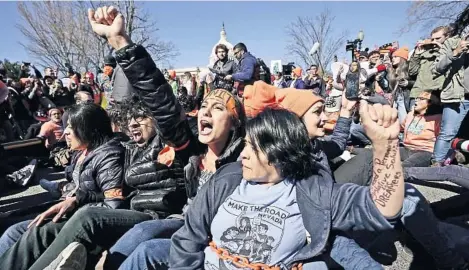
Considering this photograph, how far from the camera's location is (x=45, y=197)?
5.29 m

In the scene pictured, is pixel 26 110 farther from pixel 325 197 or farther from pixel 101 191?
pixel 325 197

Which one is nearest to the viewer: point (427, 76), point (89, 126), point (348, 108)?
point (89, 126)

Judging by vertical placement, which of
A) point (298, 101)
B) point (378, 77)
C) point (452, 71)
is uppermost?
point (298, 101)

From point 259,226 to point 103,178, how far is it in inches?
56.2

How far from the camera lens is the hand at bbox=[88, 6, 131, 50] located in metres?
2.50

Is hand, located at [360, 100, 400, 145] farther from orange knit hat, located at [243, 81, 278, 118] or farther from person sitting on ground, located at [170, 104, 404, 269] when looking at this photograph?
orange knit hat, located at [243, 81, 278, 118]

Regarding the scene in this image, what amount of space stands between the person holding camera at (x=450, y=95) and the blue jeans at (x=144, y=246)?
3715mm

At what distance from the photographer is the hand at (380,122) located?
1437 mm

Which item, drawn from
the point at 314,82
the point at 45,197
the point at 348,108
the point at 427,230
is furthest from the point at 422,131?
the point at 314,82

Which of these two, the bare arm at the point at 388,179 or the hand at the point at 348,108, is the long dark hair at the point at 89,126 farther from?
the bare arm at the point at 388,179

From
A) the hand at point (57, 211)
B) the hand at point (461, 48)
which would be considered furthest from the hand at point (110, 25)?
the hand at point (461, 48)

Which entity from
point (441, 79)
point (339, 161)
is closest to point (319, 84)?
point (441, 79)

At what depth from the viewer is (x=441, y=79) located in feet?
17.9

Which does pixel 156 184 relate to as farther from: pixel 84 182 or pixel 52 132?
pixel 52 132
